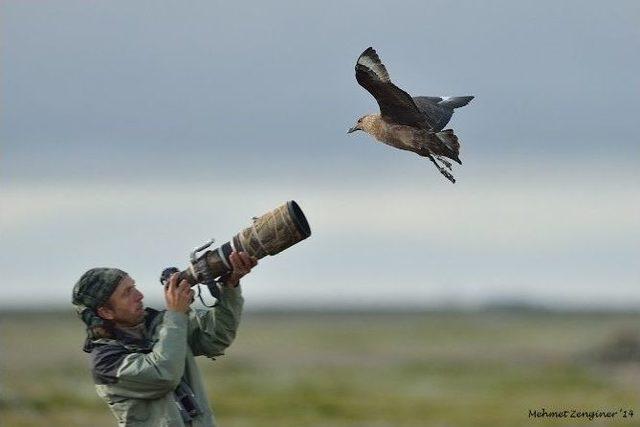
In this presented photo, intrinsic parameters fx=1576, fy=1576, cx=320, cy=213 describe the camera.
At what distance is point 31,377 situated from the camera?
42844 millimetres

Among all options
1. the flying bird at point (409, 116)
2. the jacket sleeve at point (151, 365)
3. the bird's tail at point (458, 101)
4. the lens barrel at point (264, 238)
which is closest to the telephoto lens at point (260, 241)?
the lens barrel at point (264, 238)

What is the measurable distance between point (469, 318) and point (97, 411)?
315 ft

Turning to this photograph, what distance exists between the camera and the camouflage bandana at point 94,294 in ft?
25.3

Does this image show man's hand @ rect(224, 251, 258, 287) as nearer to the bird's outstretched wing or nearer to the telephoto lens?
the telephoto lens

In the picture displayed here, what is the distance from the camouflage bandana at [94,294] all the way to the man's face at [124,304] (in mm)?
25

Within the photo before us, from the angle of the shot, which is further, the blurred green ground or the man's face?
the blurred green ground

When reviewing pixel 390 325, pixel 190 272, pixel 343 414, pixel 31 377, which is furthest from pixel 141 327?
pixel 390 325

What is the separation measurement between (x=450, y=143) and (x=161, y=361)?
215 cm

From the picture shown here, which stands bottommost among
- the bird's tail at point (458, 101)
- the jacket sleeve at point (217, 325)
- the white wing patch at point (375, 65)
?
the jacket sleeve at point (217, 325)

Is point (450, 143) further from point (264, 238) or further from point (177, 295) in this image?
point (177, 295)

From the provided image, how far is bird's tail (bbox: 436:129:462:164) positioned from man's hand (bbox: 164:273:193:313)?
1720 mm

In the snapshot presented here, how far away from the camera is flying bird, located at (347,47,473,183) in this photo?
867 cm

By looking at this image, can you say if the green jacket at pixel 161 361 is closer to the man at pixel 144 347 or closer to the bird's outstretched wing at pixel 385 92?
A: the man at pixel 144 347

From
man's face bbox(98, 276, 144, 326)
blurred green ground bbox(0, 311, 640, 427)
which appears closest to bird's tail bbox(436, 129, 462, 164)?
man's face bbox(98, 276, 144, 326)
